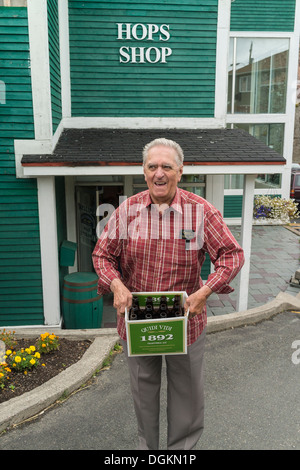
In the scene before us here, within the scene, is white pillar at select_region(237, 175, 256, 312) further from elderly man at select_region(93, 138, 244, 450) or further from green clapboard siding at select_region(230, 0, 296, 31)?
green clapboard siding at select_region(230, 0, 296, 31)

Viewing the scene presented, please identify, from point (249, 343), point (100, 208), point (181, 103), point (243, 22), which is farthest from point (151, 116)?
point (243, 22)

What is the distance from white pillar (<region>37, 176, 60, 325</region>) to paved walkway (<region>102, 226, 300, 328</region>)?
3.16 ft

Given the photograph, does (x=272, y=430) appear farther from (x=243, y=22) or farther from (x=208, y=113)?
(x=243, y=22)

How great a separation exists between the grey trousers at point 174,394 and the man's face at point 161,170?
0.99 meters

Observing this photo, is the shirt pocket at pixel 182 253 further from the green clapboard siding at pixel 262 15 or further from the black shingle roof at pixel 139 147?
the green clapboard siding at pixel 262 15

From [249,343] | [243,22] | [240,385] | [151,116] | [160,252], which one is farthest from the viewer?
[243,22]

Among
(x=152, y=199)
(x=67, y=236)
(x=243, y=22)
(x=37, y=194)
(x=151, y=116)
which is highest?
(x=243, y=22)

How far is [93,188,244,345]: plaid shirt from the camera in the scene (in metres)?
2.59

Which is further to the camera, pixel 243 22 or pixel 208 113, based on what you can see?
pixel 243 22

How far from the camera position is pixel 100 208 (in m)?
7.46

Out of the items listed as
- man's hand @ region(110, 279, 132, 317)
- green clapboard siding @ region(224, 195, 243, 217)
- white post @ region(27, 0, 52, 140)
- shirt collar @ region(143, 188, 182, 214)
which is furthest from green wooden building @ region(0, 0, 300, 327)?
green clapboard siding @ region(224, 195, 243, 217)

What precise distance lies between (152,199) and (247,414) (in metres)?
2.25

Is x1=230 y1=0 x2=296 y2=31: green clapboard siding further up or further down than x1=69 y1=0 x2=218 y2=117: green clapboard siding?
further up

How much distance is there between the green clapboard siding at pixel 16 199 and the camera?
16.8 ft
